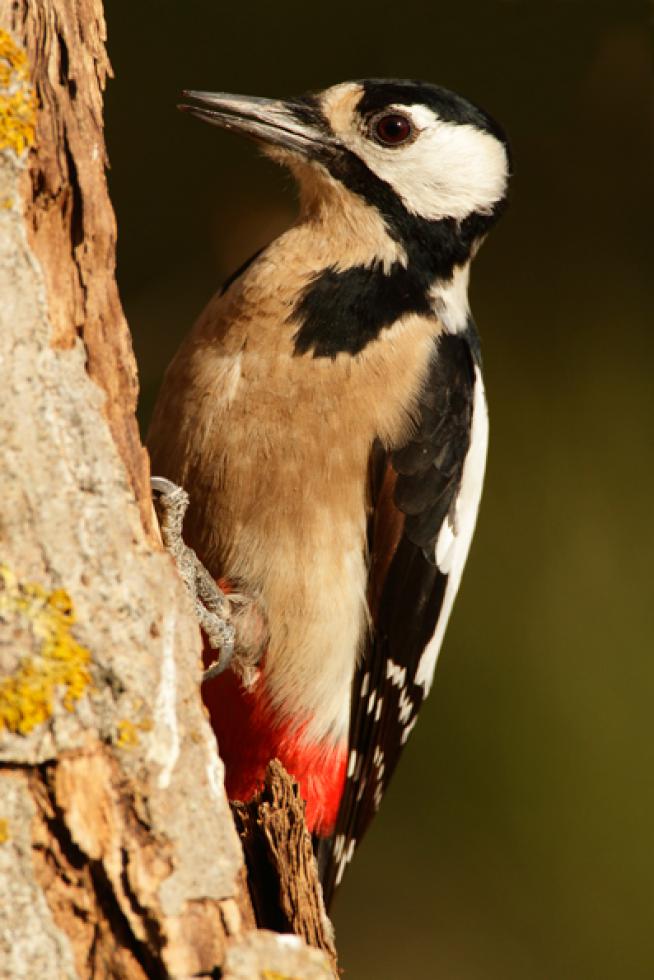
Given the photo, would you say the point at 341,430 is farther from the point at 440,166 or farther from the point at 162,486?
the point at 440,166

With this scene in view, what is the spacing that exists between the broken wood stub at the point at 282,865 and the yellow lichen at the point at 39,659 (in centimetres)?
46

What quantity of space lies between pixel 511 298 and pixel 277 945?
243 cm

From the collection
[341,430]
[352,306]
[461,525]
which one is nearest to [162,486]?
[341,430]

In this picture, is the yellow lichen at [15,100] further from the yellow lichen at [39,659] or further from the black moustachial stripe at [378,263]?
the black moustachial stripe at [378,263]

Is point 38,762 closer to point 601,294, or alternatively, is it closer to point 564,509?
point 564,509

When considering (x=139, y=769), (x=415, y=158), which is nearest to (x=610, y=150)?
(x=415, y=158)

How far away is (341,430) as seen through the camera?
6.56 feet

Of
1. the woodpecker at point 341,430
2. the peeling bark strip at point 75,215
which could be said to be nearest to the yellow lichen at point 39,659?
the peeling bark strip at point 75,215

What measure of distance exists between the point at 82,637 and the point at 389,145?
122 cm

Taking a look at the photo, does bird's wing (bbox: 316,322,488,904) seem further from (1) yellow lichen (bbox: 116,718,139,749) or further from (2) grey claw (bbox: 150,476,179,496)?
(1) yellow lichen (bbox: 116,718,139,749)

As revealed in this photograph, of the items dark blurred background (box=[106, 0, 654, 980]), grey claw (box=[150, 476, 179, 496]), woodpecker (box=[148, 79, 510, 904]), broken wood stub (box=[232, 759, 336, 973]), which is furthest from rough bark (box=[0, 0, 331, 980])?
dark blurred background (box=[106, 0, 654, 980])

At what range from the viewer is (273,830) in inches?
66.6

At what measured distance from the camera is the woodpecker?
1.99 meters

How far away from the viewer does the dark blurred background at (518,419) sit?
10.9 feet
